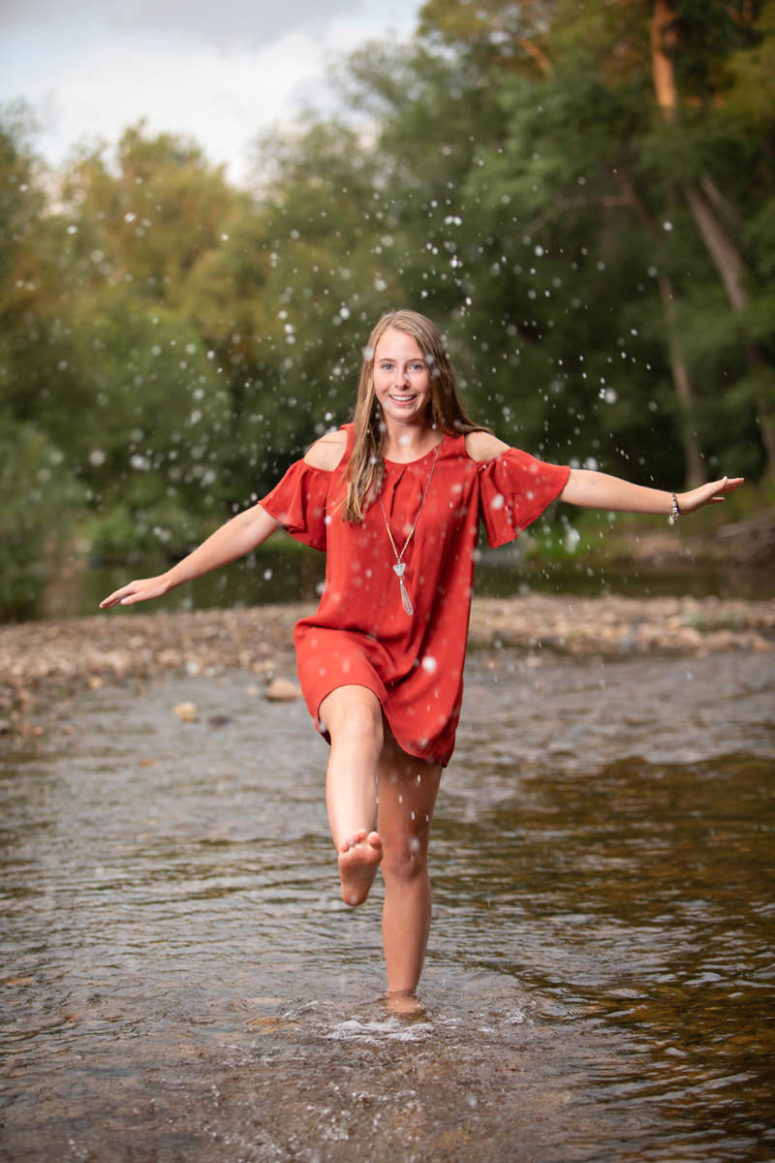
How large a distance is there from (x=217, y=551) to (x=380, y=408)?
635 millimetres

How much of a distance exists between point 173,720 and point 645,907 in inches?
220

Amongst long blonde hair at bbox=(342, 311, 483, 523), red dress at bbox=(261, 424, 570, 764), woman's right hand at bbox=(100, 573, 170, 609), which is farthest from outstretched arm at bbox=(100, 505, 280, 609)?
long blonde hair at bbox=(342, 311, 483, 523)

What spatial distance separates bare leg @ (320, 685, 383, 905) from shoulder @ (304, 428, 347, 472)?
0.73m

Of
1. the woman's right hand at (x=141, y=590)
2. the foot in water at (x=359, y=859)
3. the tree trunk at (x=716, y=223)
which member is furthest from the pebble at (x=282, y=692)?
the tree trunk at (x=716, y=223)

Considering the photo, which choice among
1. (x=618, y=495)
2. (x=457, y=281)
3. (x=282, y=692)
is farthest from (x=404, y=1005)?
(x=457, y=281)

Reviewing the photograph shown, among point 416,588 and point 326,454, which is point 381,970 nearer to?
point 416,588

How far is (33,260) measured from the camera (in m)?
24.7

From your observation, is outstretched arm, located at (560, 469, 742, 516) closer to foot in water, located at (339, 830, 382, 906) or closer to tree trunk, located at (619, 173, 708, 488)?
foot in water, located at (339, 830, 382, 906)

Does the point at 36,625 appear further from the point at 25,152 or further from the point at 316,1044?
the point at 316,1044

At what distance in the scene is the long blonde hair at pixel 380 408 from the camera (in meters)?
3.90

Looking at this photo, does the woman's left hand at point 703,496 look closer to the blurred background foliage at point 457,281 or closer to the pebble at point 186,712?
the pebble at point 186,712

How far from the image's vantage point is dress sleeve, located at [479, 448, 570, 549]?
3936 millimetres

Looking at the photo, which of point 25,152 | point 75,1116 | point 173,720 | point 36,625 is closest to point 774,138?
point 25,152

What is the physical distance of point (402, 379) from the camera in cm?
395
